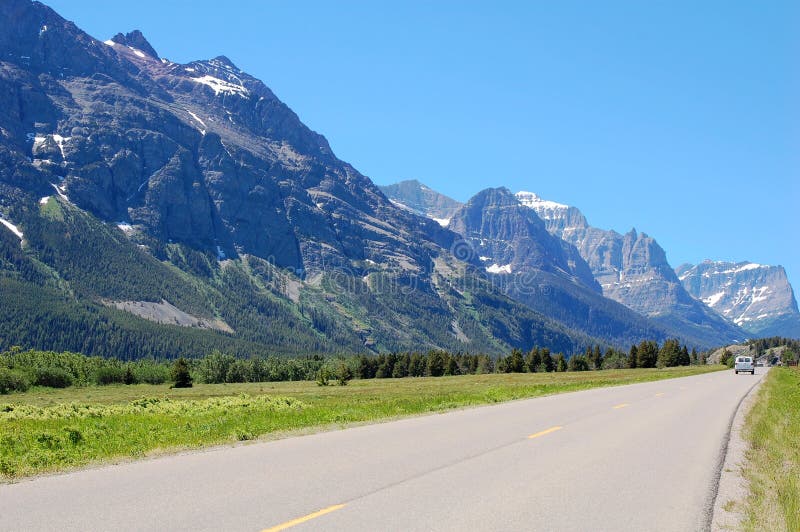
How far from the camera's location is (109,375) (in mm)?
130250

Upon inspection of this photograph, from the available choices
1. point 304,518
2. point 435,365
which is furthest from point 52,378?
point 304,518

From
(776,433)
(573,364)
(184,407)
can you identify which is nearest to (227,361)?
(573,364)

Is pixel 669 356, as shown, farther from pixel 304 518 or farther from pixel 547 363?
pixel 304 518

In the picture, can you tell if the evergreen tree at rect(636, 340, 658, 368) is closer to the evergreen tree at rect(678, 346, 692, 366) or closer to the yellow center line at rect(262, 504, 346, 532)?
the evergreen tree at rect(678, 346, 692, 366)

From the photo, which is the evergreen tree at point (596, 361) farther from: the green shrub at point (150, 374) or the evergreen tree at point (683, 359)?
the green shrub at point (150, 374)

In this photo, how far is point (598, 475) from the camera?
45.2 ft

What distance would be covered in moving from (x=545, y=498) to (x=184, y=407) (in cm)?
2837

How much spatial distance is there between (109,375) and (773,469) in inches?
5250

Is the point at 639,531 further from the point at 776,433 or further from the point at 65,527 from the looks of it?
the point at 776,433

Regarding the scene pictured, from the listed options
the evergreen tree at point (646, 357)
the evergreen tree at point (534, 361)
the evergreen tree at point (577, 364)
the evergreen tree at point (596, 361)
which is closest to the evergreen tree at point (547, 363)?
the evergreen tree at point (534, 361)

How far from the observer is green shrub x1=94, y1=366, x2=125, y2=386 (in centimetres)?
12681

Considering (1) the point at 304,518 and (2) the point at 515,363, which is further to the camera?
(2) the point at 515,363

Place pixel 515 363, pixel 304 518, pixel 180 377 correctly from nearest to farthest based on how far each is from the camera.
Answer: pixel 304 518 → pixel 180 377 → pixel 515 363

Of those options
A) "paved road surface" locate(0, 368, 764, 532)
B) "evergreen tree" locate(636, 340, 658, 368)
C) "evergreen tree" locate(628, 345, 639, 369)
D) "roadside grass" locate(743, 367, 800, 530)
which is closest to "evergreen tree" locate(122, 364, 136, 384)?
"evergreen tree" locate(628, 345, 639, 369)
